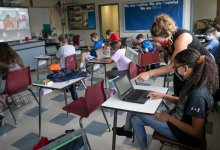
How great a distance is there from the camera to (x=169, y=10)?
22.9ft

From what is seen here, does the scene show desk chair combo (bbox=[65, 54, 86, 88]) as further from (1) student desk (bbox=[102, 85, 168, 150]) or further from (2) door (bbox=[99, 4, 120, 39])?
(2) door (bbox=[99, 4, 120, 39])

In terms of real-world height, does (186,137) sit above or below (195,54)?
below

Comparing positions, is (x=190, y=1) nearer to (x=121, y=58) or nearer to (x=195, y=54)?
(x=121, y=58)

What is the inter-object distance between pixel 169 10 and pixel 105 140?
576 centimetres

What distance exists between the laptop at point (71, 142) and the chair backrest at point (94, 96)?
3.12ft

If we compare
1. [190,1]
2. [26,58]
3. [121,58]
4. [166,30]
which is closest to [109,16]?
[190,1]

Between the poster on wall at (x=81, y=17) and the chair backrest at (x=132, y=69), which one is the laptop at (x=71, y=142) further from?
the poster on wall at (x=81, y=17)

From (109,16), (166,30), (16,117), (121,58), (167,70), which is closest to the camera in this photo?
(166,30)

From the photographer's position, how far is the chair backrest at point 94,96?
2.10 metres

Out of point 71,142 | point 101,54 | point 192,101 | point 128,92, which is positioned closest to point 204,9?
point 101,54

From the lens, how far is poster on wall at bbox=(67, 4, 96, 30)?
27.6 feet

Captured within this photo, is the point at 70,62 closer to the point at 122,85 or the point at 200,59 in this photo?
the point at 122,85

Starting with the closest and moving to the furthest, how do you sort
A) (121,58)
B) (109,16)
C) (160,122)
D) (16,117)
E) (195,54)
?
(195,54) → (160,122) → (16,117) → (121,58) → (109,16)

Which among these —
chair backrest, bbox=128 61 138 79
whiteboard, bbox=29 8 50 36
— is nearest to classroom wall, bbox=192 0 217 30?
chair backrest, bbox=128 61 138 79
